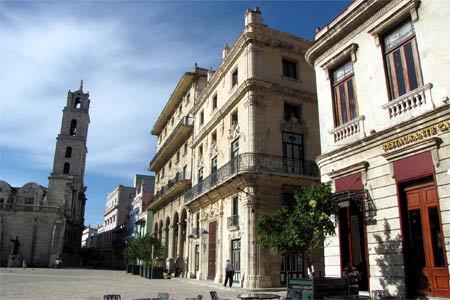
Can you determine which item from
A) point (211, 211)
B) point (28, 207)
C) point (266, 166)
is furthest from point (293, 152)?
point (28, 207)

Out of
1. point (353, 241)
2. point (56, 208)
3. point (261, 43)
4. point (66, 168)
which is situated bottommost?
point (353, 241)

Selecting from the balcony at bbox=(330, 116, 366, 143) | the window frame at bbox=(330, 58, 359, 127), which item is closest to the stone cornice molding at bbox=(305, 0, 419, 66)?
the window frame at bbox=(330, 58, 359, 127)

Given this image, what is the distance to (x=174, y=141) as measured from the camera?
118 ft

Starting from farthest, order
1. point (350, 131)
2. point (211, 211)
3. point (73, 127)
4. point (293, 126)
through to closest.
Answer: point (73, 127) < point (211, 211) < point (293, 126) < point (350, 131)

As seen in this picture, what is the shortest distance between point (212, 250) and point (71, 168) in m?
49.6

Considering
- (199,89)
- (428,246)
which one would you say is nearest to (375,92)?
(428,246)

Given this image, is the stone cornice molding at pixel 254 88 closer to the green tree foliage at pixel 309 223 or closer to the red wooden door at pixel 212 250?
the red wooden door at pixel 212 250

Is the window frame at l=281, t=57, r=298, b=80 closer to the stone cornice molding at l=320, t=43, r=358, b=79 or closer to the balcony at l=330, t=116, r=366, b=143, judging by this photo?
the stone cornice molding at l=320, t=43, r=358, b=79

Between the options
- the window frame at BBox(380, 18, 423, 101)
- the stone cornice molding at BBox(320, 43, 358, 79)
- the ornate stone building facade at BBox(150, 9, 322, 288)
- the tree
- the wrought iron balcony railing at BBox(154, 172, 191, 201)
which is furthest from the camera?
the wrought iron balcony railing at BBox(154, 172, 191, 201)

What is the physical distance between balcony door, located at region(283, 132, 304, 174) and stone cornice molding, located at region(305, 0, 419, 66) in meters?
7.40

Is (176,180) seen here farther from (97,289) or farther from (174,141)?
(97,289)

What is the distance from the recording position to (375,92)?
1089cm

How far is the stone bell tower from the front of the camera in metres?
58.9

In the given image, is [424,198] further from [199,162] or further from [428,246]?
[199,162]
